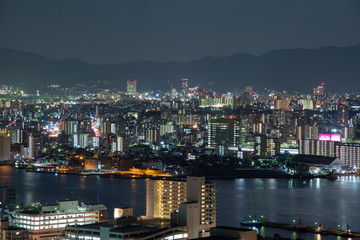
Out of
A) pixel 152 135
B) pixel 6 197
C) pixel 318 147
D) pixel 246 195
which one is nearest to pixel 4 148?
pixel 152 135

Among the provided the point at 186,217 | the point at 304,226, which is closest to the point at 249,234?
the point at 186,217

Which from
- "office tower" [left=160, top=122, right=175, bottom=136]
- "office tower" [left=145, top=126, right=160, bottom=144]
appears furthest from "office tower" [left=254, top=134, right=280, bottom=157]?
"office tower" [left=160, top=122, right=175, bottom=136]

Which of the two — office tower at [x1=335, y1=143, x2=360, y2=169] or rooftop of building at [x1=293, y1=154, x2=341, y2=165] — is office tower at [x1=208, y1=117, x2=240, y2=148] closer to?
rooftop of building at [x1=293, y1=154, x2=341, y2=165]

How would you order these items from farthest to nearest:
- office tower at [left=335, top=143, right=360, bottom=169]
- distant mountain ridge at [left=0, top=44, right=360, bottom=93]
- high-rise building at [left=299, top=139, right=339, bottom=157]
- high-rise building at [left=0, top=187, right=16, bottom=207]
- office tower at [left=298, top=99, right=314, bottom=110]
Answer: distant mountain ridge at [left=0, top=44, right=360, bottom=93] → office tower at [left=298, top=99, right=314, bottom=110] → high-rise building at [left=299, top=139, right=339, bottom=157] → office tower at [left=335, top=143, right=360, bottom=169] → high-rise building at [left=0, top=187, right=16, bottom=207]

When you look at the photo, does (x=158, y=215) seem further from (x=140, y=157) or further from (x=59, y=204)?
(x=140, y=157)

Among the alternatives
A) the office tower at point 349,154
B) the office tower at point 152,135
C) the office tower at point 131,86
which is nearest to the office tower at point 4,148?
the office tower at point 152,135

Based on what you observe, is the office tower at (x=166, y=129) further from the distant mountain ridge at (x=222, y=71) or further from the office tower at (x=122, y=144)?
the distant mountain ridge at (x=222, y=71)

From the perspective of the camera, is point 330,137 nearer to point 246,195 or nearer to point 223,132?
point 223,132
